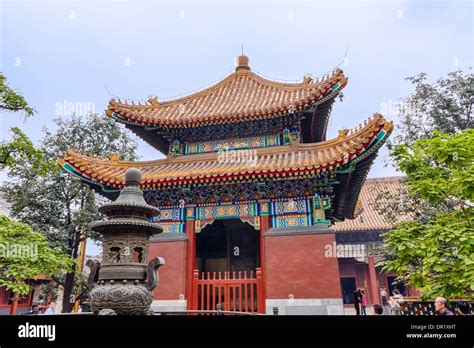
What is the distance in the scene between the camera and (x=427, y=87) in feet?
47.8

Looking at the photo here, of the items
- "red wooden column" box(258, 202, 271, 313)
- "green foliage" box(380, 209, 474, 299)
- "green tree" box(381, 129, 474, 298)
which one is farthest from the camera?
"red wooden column" box(258, 202, 271, 313)

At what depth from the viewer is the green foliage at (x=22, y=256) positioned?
7.93 meters

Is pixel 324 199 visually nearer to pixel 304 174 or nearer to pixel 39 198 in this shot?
pixel 304 174

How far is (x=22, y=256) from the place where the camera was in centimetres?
816

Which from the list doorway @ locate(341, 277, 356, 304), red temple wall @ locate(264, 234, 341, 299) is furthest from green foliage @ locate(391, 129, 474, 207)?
doorway @ locate(341, 277, 356, 304)

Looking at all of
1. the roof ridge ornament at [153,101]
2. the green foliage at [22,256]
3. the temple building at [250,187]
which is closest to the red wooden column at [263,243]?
the temple building at [250,187]

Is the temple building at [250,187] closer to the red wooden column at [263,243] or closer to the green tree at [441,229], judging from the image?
the red wooden column at [263,243]

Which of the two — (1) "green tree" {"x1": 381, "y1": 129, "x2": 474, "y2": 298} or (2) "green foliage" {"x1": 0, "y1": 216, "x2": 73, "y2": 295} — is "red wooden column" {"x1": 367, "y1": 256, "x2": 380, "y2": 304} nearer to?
(1) "green tree" {"x1": 381, "y1": 129, "x2": 474, "y2": 298}

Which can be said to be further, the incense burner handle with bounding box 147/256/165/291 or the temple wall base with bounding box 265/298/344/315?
the temple wall base with bounding box 265/298/344/315

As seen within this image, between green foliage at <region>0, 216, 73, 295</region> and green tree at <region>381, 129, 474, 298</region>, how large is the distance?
8139mm

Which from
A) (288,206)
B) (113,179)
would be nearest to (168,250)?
(113,179)

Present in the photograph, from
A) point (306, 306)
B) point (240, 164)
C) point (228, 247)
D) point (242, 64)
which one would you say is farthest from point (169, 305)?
point (242, 64)

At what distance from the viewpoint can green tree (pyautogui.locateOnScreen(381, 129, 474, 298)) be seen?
5.21 metres
